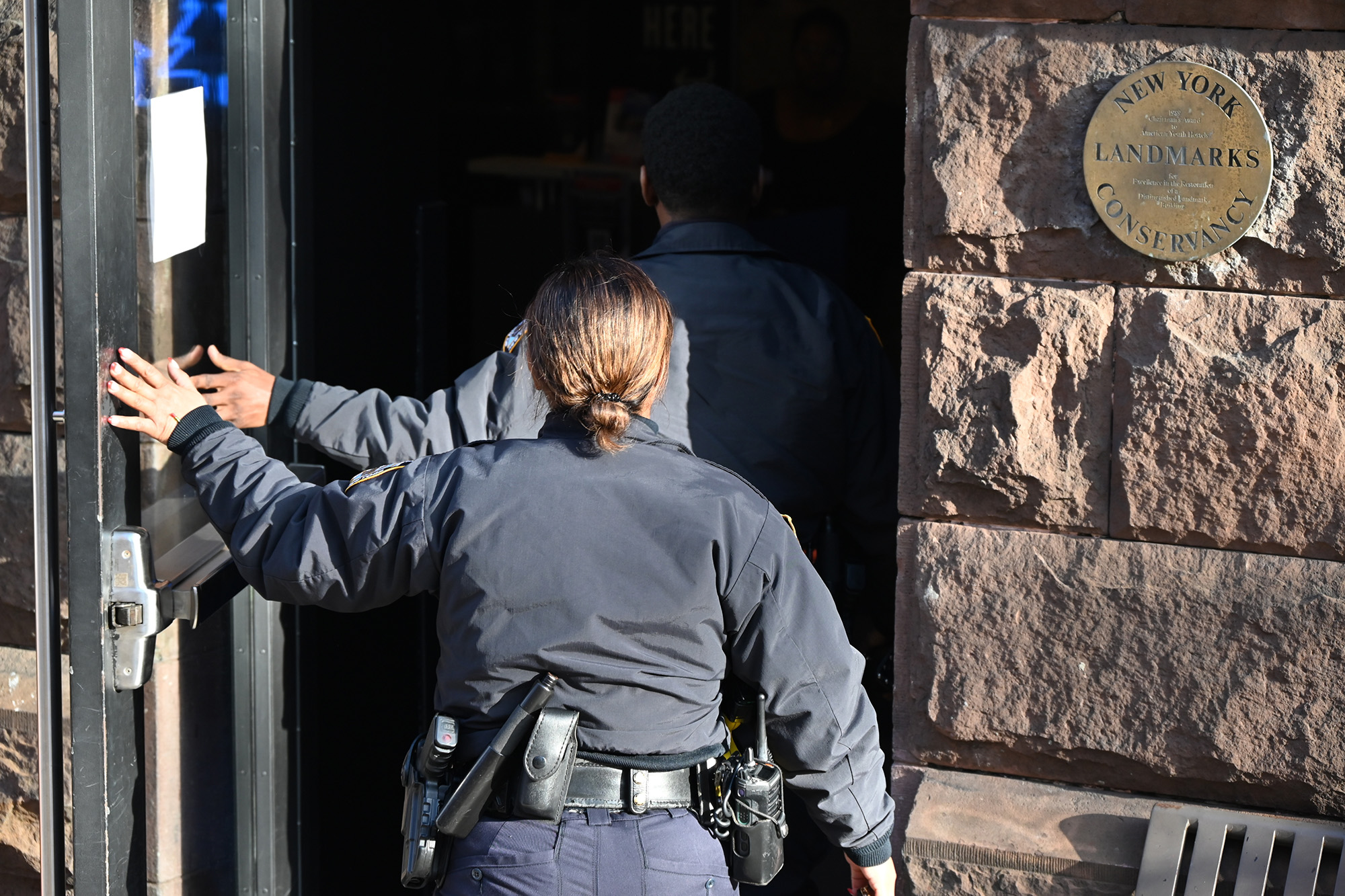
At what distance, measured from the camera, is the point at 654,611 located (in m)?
1.85

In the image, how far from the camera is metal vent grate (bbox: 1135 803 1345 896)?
7.20ft

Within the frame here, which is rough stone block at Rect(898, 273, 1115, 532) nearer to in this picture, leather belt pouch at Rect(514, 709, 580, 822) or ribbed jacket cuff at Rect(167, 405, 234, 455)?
leather belt pouch at Rect(514, 709, 580, 822)

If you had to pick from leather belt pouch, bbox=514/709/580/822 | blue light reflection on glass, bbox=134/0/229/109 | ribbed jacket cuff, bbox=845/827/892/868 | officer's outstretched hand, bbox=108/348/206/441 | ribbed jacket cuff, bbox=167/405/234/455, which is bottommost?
ribbed jacket cuff, bbox=845/827/892/868

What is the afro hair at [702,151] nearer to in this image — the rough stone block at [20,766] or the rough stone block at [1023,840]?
the rough stone block at [1023,840]

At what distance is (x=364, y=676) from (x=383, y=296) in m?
0.90

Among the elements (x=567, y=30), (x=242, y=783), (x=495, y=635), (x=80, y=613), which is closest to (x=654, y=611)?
(x=495, y=635)

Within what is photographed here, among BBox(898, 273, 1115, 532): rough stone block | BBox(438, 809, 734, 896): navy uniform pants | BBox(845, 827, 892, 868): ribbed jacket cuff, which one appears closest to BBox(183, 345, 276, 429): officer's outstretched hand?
BBox(438, 809, 734, 896): navy uniform pants

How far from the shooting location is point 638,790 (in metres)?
1.89

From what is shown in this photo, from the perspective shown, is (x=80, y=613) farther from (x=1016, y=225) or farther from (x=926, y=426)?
(x=1016, y=225)

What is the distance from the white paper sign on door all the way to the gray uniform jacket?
687 mm

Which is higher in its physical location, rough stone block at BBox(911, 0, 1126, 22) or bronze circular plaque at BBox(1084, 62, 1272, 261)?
rough stone block at BBox(911, 0, 1126, 22)

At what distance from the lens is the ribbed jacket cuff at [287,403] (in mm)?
2570

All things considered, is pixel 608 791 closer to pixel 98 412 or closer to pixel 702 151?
pixel 98 412

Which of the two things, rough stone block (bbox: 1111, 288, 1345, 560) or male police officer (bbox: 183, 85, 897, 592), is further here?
male police officer (bbox: 183, 85, 897, 592)
